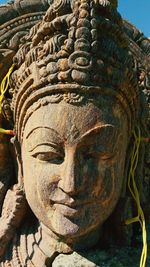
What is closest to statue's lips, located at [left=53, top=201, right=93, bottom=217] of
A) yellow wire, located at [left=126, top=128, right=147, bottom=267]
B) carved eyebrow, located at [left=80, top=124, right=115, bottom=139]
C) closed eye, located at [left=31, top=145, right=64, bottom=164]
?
closed eye, located at [left=31, top=145, right=64, bottom=164]

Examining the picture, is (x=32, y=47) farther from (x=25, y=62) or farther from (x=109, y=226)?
(x=109, y=226)

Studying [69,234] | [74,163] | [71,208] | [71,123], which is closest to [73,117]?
[71,123]

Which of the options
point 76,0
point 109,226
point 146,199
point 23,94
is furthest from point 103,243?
point 76,0

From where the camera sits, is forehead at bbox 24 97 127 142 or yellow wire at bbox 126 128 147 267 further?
yellow wire at bbox 126 128 147 267

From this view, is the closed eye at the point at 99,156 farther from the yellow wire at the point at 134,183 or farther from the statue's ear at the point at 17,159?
the statue's ear at the point at 17,159

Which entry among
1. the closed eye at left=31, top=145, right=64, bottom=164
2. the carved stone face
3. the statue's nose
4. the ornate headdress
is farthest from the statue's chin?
the ornate headdress

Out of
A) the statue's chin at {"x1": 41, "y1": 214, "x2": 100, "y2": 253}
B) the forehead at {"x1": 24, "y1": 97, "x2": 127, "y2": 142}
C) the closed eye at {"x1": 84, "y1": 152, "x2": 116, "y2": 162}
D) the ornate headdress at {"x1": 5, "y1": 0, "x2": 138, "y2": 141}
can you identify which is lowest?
the statue's chin at {"x1": 41, "y1": 214, "x2": 100, "y2": 253}

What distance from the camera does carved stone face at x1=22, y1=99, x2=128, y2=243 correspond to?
279cm

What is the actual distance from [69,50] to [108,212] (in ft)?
3.03

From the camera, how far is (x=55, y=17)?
2.93m

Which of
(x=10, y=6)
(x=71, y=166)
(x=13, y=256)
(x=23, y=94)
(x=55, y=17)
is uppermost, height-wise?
(x=10, y=6)

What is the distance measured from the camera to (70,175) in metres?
2.75

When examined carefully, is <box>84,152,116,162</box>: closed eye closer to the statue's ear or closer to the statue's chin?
the statue's chin

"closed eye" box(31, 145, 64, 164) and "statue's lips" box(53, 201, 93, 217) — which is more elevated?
"closed eye" box(31, 145, 64, 164)
